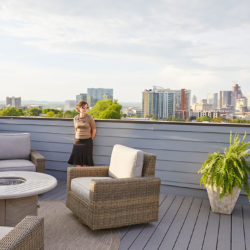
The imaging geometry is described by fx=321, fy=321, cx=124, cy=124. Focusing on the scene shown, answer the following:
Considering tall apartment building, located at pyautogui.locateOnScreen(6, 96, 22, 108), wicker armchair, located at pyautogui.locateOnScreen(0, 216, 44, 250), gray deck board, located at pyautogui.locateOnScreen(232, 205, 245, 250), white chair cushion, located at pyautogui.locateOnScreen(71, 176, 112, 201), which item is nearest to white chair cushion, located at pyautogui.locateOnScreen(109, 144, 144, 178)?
white chair cushion, located at pyautogui.locateOnScreen(71, 176, 112, 201)

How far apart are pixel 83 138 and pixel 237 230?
2454 millimetres

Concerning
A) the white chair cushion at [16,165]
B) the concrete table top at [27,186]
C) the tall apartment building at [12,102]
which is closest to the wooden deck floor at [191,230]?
the concrete table top at [27,186]

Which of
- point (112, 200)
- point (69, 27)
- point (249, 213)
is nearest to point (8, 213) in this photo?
point (112, 200)

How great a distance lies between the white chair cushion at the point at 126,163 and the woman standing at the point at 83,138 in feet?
3.92

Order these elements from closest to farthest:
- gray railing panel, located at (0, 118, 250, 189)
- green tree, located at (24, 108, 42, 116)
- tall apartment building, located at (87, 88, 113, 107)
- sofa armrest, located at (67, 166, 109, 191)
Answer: sofa armrest, located at (67, 166, 109, 191)
gray railing panel, located at (0, 118, 250, 189)
green tree, located at (24, 108, 42, 116)
tall apartment building, located at (87, 88, 113, 107)

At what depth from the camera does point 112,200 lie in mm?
3104

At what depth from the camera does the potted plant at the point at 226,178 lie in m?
A: 3.71

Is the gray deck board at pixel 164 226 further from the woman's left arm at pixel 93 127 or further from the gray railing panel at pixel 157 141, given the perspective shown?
the woman's left arm at pixel 93 127

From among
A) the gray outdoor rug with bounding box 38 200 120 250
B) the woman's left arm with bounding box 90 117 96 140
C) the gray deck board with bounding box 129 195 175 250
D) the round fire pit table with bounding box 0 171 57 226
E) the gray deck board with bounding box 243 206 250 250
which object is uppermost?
the woman's left arm with bounding box 90 117 96 140

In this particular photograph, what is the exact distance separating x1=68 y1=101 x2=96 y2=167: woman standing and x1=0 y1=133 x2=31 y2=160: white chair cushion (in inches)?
30.5

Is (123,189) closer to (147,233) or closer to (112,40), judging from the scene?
(147,233)

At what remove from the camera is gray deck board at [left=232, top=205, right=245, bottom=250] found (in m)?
2.95

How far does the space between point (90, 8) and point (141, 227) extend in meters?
6.74

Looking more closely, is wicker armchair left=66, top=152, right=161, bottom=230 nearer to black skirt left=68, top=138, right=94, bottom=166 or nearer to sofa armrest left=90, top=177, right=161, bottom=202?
sofa armrest left=90, top=177, right=161, bottom=202
